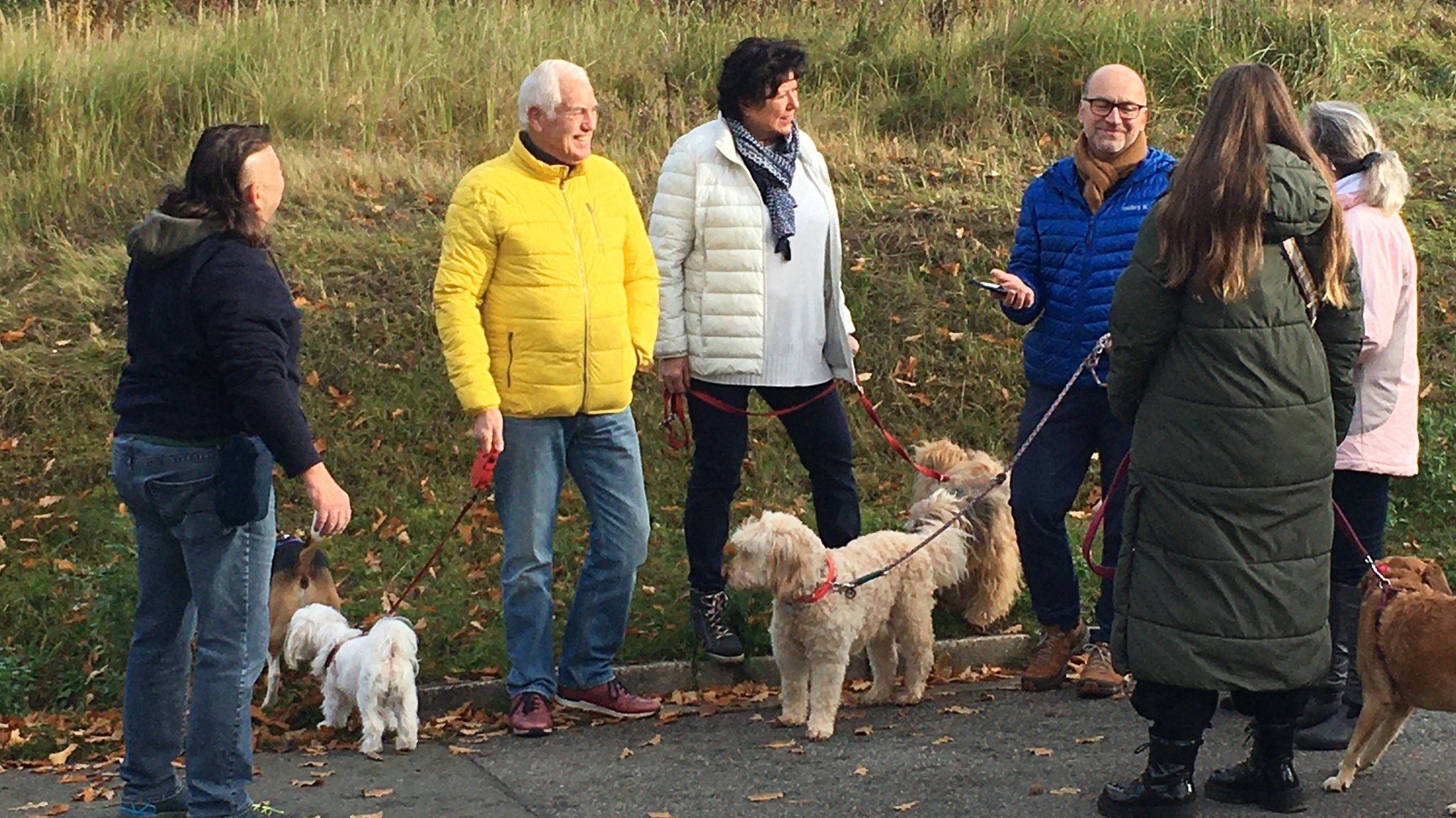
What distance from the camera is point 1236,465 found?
4609 millimetres

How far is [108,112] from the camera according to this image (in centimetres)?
1241

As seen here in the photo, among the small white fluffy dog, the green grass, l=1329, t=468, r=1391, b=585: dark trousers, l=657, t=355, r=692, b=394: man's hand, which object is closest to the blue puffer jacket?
l=1329, t=468, r=1391, b=585: dark trousers

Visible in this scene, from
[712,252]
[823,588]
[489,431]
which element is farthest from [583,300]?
[823,588]

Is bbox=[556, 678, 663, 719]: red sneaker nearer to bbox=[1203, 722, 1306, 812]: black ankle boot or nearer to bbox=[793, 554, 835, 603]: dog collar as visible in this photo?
bbox=[793, 554, 835, 603]: dog collar

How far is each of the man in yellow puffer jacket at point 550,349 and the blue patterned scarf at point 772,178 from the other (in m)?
0.50

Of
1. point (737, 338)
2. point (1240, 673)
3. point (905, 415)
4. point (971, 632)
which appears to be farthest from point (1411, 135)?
point (1240, 673)

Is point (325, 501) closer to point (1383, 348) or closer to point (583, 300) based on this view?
point (583, 300)

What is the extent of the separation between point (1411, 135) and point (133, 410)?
10.5 metres

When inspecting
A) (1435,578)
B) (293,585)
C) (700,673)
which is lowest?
(700,673)

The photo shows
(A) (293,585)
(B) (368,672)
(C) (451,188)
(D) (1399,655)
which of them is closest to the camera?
(D) (1399,655)

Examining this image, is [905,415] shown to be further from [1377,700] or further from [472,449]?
[1377,700]

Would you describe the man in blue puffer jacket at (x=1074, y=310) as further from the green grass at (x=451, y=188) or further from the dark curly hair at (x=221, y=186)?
the dark curly hair at (x=221, y=186)

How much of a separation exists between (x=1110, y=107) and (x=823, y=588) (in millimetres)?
2033

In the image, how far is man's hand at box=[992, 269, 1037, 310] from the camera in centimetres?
614
